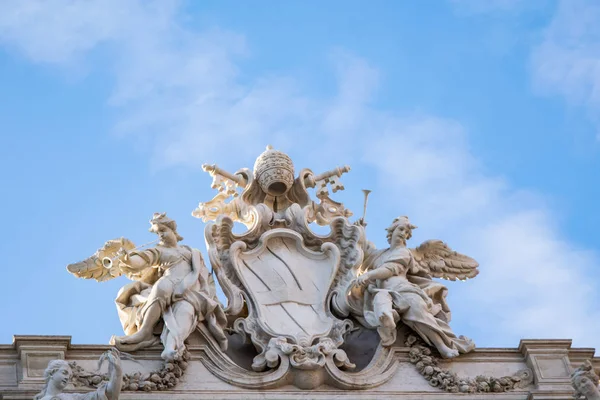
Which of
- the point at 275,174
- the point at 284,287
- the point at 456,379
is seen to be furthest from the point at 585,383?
the point at 275,174

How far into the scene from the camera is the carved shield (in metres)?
20.1

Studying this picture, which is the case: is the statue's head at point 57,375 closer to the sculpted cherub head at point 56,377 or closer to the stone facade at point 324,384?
the sculpted cherub head at point 56,377

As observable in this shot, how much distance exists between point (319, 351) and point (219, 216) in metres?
2.47

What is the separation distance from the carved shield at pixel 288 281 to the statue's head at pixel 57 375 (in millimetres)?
2705

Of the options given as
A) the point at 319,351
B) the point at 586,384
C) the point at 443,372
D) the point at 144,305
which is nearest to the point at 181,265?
the point at 144,305

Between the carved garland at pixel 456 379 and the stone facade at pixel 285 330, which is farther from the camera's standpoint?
the carved garland at pixel 456 379

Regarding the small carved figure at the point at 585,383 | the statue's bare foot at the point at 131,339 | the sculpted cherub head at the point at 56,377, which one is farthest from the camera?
the statue's bare foot at the point at 131,339

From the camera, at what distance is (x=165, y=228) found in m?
20.7

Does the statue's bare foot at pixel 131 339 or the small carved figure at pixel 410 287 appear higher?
the small carved figure at pixel 410 287

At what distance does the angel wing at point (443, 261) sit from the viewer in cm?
2116

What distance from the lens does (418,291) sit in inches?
799

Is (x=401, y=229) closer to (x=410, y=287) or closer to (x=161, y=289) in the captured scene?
(x=410, y=287)

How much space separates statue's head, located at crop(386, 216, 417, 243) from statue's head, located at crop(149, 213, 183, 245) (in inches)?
98.7

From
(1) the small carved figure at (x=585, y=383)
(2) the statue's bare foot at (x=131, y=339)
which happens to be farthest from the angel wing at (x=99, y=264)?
(1) the small carved figure at (x=585, y=383)
